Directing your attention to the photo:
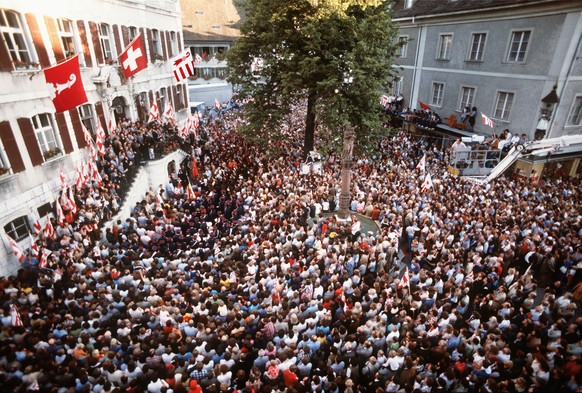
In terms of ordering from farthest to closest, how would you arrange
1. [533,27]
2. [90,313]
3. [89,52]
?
[533,27]
[89,52]
[90,313]

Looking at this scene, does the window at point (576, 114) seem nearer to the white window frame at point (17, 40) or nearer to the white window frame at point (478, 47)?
the white window frame at point (478, 47)

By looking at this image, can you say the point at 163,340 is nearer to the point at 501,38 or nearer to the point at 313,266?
the point at 313,266

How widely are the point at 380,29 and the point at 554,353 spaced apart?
A: 605 inches

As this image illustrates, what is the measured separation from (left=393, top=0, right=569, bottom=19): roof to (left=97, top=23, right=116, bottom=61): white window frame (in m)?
17.7

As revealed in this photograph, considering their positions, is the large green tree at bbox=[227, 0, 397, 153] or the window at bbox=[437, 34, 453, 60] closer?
the large green tree at bbox=[227, 0, 397, 153]

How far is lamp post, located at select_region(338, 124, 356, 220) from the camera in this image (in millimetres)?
13828

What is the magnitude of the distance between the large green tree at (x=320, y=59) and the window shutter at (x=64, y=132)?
28.3 feet

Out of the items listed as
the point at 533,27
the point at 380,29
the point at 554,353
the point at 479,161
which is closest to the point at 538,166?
the point at 479,161

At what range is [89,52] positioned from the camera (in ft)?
54.0

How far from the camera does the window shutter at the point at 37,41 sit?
42.3 feet

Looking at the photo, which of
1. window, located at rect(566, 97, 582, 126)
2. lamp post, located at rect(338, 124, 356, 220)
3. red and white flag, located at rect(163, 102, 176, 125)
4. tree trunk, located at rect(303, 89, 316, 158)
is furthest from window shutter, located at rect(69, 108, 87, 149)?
window, located at rect(566, 97, 582, 126)

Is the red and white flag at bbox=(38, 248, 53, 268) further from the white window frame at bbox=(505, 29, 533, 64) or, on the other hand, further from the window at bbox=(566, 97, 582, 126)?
the window at bbox=(566, 97, 582, 126)

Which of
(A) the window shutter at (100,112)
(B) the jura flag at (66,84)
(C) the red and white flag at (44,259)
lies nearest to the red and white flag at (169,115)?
(A) the window shutter at (100,112)

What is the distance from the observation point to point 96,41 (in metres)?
17.0
